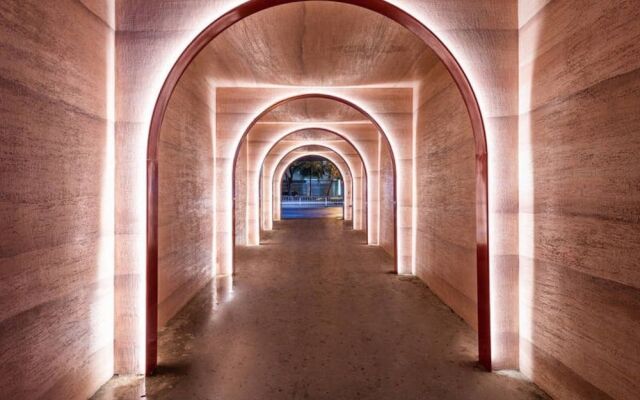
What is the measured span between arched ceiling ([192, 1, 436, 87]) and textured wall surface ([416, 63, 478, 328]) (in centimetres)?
70

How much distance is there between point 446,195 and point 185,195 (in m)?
3.55

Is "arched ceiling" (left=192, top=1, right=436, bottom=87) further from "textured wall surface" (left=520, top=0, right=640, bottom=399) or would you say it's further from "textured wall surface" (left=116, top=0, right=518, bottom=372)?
"textured wall surface" (left=520, top=0, right=640, bottom=399)

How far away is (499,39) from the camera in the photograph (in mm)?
3119

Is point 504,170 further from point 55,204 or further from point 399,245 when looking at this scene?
point 399,245

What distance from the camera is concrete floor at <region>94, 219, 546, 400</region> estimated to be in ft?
9.23

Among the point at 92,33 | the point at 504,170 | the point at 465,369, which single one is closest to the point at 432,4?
the point at 504,170

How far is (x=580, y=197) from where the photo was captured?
2.45 m

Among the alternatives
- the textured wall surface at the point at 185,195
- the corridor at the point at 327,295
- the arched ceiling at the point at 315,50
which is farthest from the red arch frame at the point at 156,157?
the textured wall surface at the point at 185,195

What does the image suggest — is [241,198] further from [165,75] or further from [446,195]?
[165,75]

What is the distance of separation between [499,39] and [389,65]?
8.27 ft

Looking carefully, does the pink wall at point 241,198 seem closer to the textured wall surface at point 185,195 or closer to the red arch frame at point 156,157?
the textured wall surface at point 185,195

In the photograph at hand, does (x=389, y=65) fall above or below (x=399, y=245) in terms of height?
above

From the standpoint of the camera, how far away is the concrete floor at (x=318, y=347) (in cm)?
281

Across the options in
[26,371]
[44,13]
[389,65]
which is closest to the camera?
[26,371]
